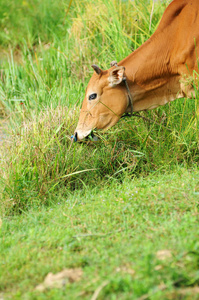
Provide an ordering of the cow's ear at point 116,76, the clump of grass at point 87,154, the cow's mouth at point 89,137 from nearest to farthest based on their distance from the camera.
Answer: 1. the clump of grass at point 87,154
2. the cow's ear at point 116,76
3. the cow's mouth at point 89,137

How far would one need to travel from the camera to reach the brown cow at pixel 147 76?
440 cm

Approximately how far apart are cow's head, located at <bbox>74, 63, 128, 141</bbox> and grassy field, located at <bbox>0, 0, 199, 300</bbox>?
0.19m

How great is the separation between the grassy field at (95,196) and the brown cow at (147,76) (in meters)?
0.23

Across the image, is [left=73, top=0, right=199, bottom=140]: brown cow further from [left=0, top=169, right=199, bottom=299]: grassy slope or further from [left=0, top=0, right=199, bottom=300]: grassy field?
[left=0, top=169, right=199, bottom=299]: grassy slope

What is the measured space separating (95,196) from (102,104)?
1.02 meters

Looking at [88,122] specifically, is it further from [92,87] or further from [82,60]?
[82,60]

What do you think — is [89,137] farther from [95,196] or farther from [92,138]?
[95,196]

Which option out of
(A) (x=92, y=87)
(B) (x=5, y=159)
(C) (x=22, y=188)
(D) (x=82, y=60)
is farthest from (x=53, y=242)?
(D) (x=82, y=60)

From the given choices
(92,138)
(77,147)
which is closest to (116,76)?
(92,138)

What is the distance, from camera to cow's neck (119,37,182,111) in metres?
4.50

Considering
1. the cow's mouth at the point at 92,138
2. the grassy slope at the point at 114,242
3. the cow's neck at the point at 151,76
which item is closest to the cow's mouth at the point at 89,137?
the cow's mouth at the point at 92,138

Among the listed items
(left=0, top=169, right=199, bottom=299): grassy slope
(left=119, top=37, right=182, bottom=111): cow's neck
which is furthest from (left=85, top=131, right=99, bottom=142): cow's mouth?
(left=0, top=169, right=199, bottom=299): grassy slope

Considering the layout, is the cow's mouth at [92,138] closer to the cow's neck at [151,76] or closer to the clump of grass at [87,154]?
the clump of grass at [87,154]

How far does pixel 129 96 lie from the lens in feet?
14.7
